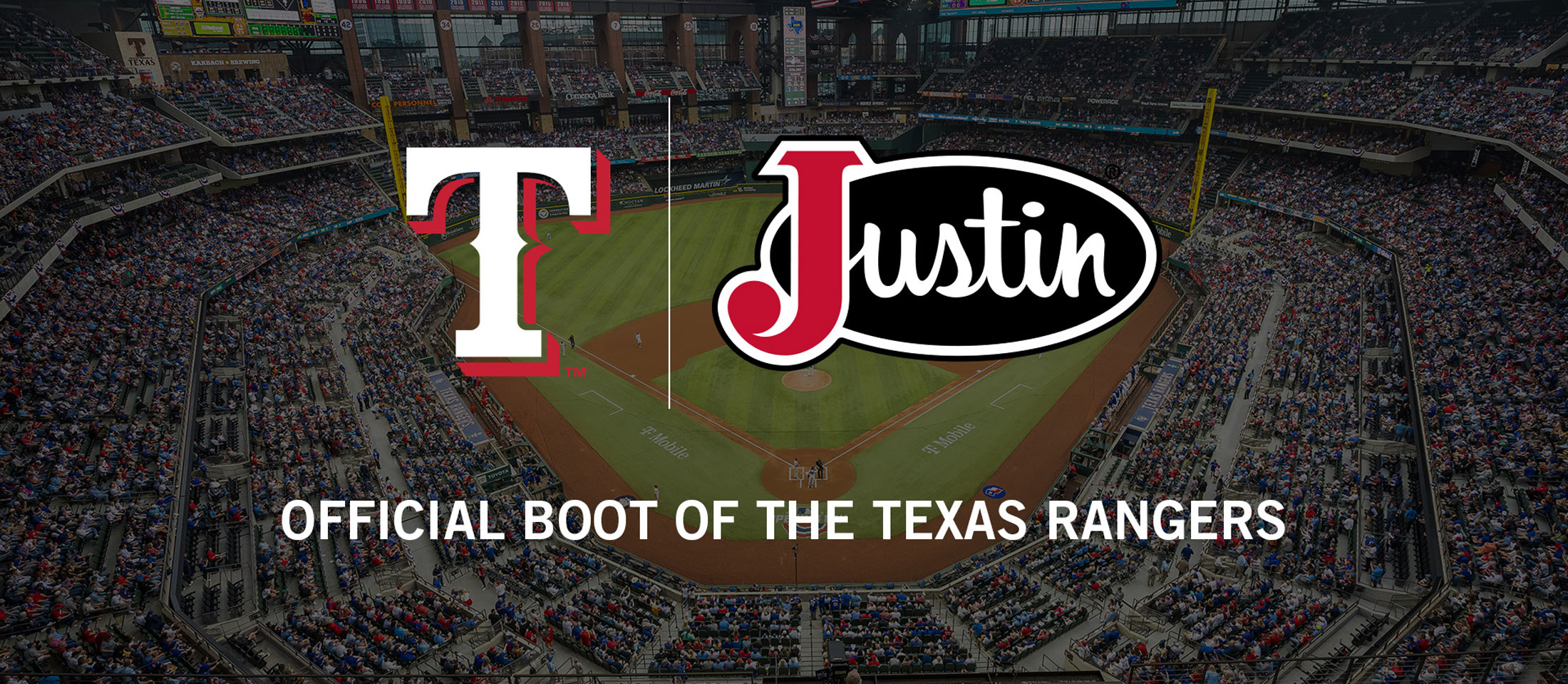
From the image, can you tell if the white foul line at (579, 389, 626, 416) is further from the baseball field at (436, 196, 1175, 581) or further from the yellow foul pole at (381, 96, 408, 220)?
the yellow foul pole at (381, 96, 408, 220)

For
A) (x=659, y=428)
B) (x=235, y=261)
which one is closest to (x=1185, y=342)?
(x=659, y=428)

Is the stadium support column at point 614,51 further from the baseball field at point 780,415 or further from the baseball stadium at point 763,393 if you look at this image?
the baseball field at point 780,415

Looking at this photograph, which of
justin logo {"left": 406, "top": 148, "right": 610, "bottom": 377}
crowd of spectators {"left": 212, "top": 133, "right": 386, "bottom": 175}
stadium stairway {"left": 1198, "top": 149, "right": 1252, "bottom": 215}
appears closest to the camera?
justin logo {"left": 406, "top": 148, "right": 610, "bottom": 377}

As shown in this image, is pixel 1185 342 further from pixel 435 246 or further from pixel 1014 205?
pixel 435 246

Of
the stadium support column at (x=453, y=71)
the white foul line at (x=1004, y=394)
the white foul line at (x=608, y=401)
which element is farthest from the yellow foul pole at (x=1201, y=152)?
the stadium support column at (x=453, y=71)

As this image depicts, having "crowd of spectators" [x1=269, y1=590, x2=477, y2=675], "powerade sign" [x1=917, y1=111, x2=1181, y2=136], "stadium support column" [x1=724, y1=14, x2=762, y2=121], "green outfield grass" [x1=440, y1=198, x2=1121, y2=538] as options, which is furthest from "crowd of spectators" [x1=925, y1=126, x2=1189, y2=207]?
"crowd of spectators" [x1=269, y1=590, x2=477, y2=675]

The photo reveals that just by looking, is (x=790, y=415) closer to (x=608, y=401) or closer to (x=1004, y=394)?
(x=608, y=401)

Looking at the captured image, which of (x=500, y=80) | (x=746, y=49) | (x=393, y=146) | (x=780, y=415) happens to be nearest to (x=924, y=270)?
(x=780, y=415)
